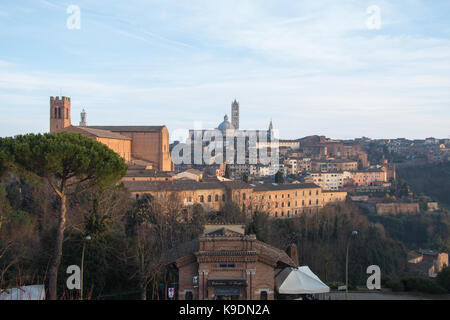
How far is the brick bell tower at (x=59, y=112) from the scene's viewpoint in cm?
4488

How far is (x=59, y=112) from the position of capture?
45250mm

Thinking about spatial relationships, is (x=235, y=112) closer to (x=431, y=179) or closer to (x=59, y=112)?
(x=431, y=179)

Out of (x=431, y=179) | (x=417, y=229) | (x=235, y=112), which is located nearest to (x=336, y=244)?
(x=417, y=229)

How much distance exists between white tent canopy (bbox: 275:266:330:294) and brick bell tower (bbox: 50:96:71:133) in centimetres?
3912

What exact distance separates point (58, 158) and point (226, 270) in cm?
593

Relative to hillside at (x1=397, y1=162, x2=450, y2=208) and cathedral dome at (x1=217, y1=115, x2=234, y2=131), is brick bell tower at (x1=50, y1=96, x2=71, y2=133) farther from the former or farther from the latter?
cathedral dome at (x1=217, y1=115, x2=234, y2=131)

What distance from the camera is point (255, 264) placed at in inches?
438

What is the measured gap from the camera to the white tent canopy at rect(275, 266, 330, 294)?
10961mm

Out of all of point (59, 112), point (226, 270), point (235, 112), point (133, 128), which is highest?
point (235, 112)

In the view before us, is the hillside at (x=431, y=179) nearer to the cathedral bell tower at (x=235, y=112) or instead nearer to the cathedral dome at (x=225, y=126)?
the cathedral dome at (x=225, y=126)

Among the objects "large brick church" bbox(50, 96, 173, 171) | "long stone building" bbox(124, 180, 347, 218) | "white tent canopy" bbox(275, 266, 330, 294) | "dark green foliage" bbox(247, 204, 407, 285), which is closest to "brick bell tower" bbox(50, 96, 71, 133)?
"large brick church" bbox(50, 96, 173, 171)
